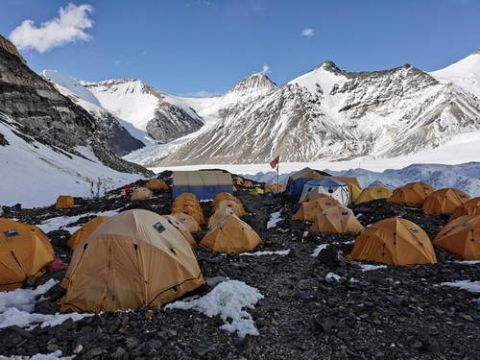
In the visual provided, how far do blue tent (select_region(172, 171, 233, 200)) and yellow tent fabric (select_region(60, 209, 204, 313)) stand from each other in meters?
26.0

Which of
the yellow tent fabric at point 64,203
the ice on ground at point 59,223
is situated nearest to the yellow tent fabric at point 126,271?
the ice on ground at point 59,223

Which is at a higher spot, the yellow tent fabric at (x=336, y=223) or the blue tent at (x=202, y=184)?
the blue tent at (x=202, y=184)

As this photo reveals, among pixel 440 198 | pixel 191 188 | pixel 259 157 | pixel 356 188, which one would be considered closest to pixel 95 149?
pixel 191 188

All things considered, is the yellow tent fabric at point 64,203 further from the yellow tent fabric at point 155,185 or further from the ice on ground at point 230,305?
the ice on ground at point 230,305

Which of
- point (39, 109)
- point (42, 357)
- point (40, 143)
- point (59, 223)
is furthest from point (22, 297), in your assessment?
point (39, 109)

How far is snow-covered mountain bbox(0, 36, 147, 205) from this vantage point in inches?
1535

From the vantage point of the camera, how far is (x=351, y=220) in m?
19.3

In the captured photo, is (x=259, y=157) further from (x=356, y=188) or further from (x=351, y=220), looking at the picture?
(x=351, y=220)

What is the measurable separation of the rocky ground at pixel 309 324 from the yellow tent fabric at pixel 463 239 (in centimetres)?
162

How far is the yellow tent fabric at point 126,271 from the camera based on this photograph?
29.5ft

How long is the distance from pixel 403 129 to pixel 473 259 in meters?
175

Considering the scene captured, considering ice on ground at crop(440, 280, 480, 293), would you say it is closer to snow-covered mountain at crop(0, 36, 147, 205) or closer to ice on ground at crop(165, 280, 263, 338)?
ice on ground at crop(165, 280, 263, 338)

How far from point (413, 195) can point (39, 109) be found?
6870 centimetres

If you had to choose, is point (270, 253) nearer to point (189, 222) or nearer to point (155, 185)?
point (189, 222)
